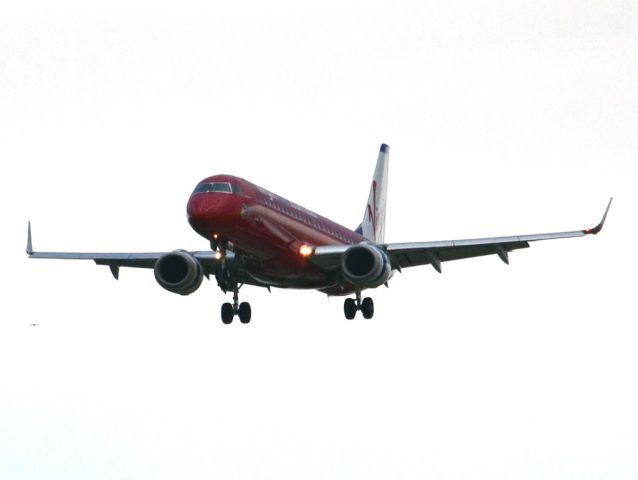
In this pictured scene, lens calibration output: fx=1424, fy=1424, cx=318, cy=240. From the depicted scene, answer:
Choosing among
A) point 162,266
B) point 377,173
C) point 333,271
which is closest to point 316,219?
point 333,271

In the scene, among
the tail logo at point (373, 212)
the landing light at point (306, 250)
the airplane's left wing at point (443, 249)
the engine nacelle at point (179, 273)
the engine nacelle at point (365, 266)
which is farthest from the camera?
the tail logo at point (373, 212)

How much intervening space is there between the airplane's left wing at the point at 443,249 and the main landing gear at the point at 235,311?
4.84 metres

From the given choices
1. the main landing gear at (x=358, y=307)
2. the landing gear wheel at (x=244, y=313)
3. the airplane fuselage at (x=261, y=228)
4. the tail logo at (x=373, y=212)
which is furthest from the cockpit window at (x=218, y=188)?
the tail logo at (x=373, y=212)

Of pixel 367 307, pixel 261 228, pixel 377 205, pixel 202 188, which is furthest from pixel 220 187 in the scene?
pixel 377 205

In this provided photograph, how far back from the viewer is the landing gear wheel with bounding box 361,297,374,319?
213ft

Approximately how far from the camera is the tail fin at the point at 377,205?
3042 inches

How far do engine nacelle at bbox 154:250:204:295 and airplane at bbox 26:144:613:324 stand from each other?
0.14 ft

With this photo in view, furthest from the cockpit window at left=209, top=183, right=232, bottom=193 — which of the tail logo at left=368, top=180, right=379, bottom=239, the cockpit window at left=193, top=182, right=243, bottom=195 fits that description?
the tail logo at left=368, top=180, right=379, bottom=239

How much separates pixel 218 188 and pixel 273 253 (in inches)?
153

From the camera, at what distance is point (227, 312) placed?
62.2 metres

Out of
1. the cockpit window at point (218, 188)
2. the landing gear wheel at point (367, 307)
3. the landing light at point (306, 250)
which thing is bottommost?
the landing gear wheel at point (367, 307)

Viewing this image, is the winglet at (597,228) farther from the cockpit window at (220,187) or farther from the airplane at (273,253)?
the cockpit window at (220,187)

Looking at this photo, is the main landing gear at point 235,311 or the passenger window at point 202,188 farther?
the main landing gear at point 235,311

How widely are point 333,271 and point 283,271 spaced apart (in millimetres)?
2928
